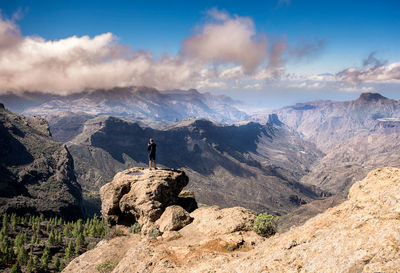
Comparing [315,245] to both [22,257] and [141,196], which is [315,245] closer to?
[141,196]

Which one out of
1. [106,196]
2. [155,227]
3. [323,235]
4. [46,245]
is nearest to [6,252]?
[46,245]

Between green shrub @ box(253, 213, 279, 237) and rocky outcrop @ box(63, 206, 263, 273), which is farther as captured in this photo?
green shrub @ box(253, 213, 279, 237)

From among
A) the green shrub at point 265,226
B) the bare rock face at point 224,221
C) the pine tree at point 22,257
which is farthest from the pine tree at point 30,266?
the green shrub at point 265,226

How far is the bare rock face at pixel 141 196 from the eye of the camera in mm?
39062

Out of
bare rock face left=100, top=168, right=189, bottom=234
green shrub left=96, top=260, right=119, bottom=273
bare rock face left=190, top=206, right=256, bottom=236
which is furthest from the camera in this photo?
bare rock face left=100, top=168, right=189, bottom=234

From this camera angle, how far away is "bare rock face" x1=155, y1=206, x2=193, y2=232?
32781 mm

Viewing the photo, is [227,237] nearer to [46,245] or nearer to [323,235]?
[323,235]

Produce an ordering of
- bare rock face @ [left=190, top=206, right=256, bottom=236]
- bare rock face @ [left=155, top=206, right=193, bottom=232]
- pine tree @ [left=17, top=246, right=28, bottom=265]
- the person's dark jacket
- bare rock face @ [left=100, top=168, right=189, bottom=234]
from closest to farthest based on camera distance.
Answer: bare rock face @ [left=190, top=206, right=256, bottom=236] → bare rock face @ [left=155, top=206, right=193, bottom=232] → bare rock face @ [left=100, top=168, right=189, bottom=234] → the person's dark jacket → pine tree @ [left=17, top=246, right=28, bottom=265]

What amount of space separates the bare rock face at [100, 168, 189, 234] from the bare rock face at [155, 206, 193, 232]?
307 centimetres

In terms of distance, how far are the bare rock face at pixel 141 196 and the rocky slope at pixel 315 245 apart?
9.89 metres

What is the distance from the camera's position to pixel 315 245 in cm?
1366

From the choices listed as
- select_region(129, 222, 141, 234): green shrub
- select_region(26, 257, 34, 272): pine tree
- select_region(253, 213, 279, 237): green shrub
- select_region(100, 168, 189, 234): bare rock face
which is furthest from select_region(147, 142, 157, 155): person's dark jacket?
select_region(26, 257, 34, 272): pine tree

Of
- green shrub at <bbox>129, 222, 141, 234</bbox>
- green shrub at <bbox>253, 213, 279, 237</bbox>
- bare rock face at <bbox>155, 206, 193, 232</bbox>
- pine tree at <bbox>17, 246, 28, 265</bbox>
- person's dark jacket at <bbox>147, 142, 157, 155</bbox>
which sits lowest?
pine tree at <bbox>17, 246, 28, 265</bbox>

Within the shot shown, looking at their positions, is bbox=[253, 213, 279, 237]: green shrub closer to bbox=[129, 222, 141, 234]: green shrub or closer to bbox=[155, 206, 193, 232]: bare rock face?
bbox=[155, 206, 193, 232]: bare rock face
